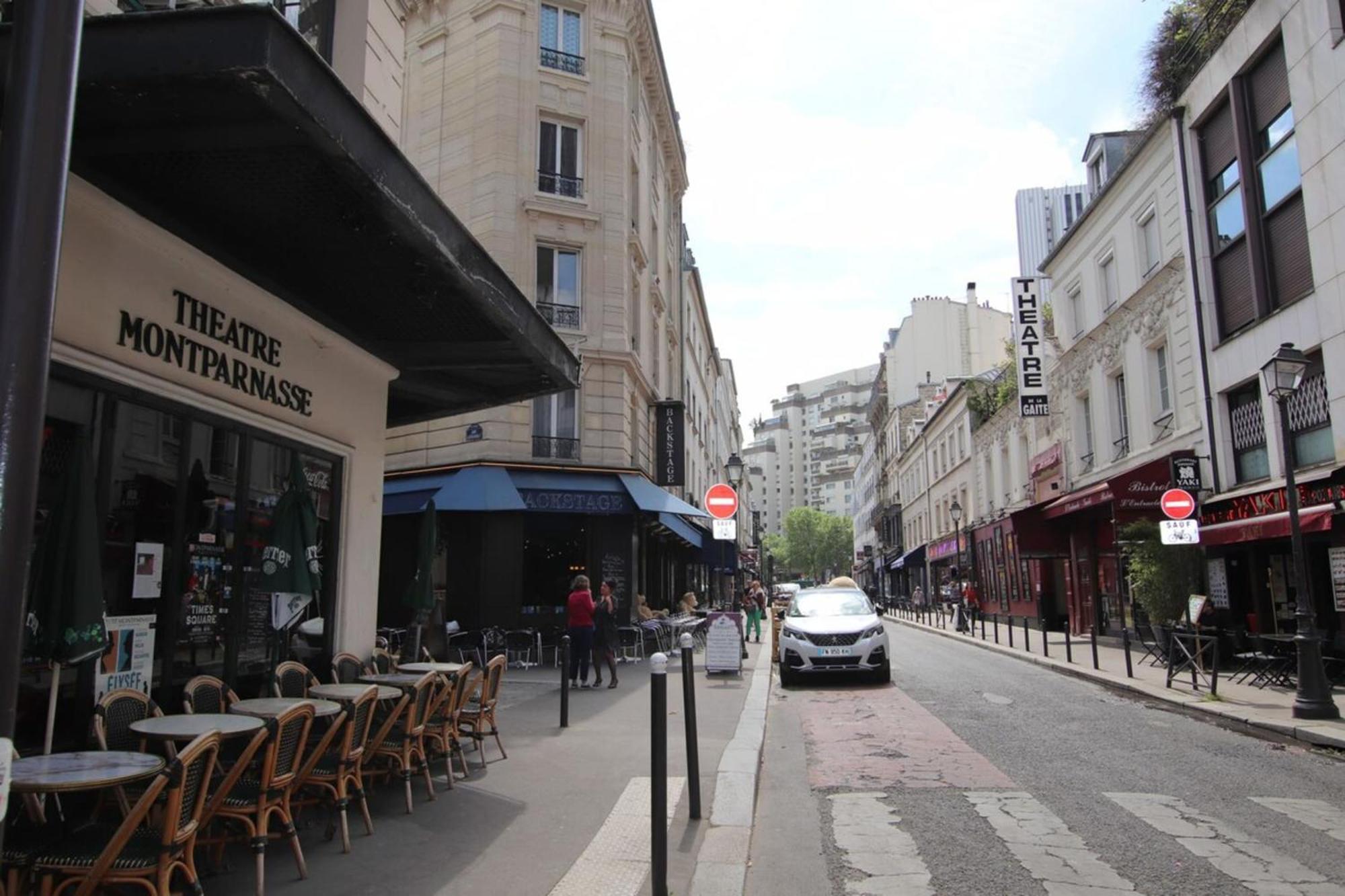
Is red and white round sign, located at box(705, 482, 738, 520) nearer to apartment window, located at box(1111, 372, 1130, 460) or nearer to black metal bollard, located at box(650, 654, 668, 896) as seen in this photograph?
black metal bollard, located at box(650, 654, 668, 896)

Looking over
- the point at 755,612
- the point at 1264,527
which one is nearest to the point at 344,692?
the point at 1264,527

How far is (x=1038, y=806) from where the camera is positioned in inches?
250

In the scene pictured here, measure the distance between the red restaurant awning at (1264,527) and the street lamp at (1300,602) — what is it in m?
0.52

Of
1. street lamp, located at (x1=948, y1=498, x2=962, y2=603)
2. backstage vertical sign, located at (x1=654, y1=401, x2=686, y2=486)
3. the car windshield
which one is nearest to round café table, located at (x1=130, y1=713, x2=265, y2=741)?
the car windshield

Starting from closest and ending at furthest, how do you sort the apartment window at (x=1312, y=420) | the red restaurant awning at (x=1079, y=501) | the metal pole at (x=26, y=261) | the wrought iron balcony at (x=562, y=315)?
the metal pole at (x=26, y=261) → the apartment window at (x=1312, y=420) → the red restaurant awning at (x=1079, y=501) → the wrought iron balcony at (x=562, y=315)

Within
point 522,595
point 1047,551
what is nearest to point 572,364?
point 522,595

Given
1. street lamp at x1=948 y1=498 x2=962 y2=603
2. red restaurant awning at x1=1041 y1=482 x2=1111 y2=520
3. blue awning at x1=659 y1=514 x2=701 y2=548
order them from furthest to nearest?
street lamp at x1=948 y1=498 x2=962 y2=603 → blue awning at x1=659 y1=514 x2=701 y2=548 → red restaurant awning at x1=1041 y1=482 x2=1111 y2=520

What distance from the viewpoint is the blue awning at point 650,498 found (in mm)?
18969

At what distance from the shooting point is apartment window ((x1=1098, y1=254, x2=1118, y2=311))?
21.7 m

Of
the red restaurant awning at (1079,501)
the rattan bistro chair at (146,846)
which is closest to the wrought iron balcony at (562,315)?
the red restaurant awning at (1079,501)

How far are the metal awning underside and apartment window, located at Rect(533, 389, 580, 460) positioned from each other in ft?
36.0

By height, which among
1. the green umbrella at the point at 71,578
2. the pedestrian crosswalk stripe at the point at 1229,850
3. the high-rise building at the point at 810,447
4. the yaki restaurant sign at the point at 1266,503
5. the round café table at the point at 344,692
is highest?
the high-rise building at the point at 810,447

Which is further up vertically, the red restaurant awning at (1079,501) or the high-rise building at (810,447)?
the high-rise building at (810,447)

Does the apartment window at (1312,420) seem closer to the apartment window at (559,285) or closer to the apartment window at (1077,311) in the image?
the apartment window at (1077,311)
